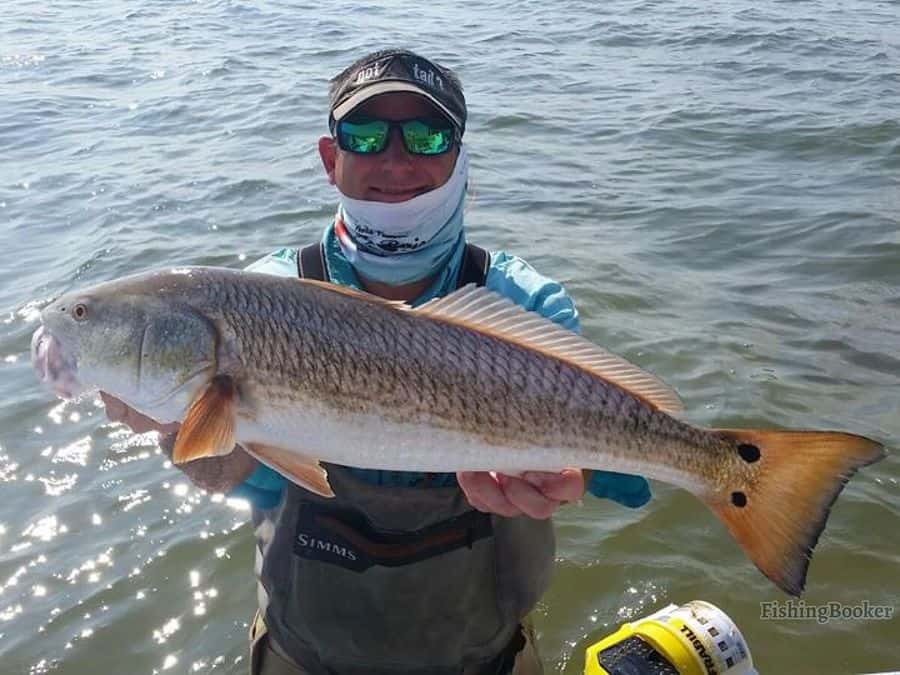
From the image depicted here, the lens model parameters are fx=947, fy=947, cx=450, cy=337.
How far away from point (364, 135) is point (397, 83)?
0.77 ft

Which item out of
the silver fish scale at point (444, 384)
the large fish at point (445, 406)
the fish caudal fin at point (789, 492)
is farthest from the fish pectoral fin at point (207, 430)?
the fish caudal fin at point (789, 492)

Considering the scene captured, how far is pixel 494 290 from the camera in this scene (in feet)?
11.2

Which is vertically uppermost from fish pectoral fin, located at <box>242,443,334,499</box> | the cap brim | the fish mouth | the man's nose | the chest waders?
the cap brim

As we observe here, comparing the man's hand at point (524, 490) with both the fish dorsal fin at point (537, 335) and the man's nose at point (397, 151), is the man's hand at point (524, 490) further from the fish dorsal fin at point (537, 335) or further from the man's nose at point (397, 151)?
the man's nose at point (397, 151)

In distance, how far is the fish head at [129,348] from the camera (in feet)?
9.43

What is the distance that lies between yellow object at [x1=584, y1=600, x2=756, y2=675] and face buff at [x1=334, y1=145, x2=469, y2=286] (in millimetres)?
1637

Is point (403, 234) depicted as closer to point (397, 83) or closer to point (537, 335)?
point (397, 83)

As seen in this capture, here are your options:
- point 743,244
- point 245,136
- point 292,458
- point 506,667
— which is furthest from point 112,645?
point 245,136

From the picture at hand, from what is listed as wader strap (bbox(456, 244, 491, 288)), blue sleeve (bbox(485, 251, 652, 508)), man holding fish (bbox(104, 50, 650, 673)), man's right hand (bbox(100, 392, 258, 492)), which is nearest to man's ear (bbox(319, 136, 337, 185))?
man holding fish (bbox(104, 50, 650, 673))

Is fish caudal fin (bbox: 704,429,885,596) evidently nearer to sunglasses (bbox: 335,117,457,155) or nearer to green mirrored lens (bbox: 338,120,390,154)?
sunglasses (bbox: 335,117,457,155)

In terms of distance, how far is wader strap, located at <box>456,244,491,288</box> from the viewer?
146 inches

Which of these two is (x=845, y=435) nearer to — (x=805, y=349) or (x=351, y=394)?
(x=351, y=394)

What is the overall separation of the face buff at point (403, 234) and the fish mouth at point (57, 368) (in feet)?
3.85

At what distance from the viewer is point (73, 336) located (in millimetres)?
2980
